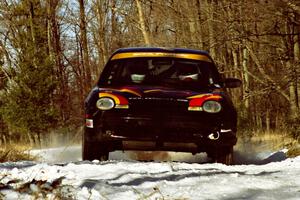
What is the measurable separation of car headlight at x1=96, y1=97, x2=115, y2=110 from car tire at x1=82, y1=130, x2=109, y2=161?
408 mm

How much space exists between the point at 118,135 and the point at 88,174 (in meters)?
1.59

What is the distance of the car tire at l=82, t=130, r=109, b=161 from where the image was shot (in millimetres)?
6902

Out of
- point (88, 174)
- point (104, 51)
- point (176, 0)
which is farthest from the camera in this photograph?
point (104, 51)

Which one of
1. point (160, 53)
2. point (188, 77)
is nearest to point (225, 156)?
point (188, 77)

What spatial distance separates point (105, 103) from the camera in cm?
668

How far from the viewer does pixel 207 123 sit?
6.77 metres

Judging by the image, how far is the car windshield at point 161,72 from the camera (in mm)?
7551

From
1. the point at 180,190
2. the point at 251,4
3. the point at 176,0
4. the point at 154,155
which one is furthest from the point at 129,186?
Result: the point at 176,0

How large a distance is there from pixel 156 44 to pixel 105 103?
679 inches

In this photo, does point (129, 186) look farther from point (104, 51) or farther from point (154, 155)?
point (104, 51)

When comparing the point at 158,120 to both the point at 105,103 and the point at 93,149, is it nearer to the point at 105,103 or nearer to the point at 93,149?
the point at 105,103

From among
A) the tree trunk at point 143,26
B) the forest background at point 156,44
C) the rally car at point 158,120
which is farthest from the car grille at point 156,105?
the tree trunk at point 143,26

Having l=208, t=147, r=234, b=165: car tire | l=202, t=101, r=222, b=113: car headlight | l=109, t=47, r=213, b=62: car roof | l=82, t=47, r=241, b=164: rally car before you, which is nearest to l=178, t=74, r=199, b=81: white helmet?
l=109, t=47, r=213, b=62: car roof

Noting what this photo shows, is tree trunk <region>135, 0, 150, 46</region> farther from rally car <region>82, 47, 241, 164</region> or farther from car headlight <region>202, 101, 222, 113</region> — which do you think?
car headlight <region>202, 101, 222, 113</region>
